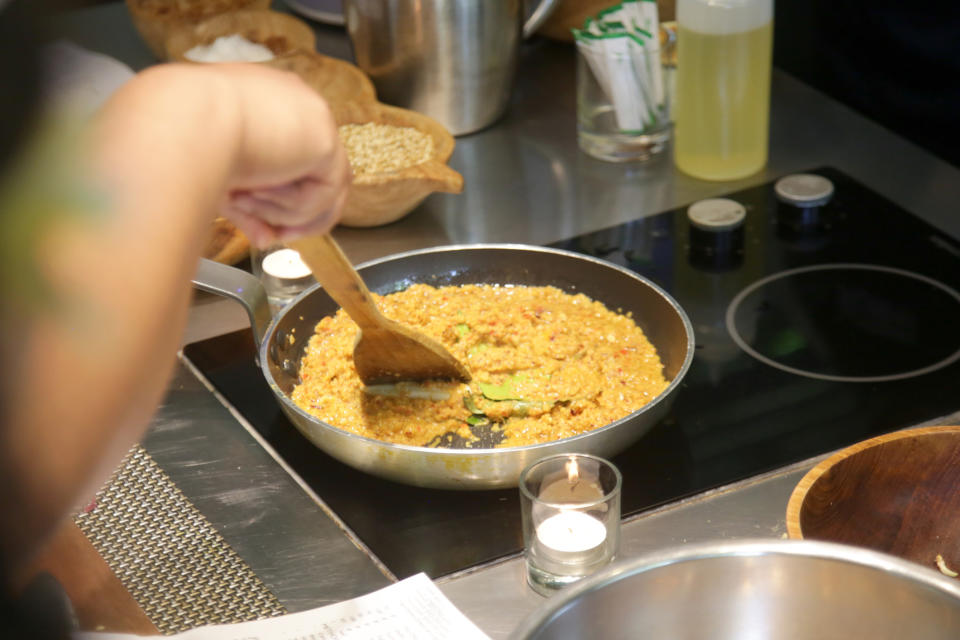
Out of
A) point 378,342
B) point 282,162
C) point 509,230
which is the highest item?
point 282,162

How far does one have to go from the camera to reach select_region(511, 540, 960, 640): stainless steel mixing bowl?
1.78ft

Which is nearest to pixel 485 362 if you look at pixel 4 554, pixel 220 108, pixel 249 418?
pixel 249 418

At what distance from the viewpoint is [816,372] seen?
1.08 meters

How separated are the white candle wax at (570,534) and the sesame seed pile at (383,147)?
2.09 ft

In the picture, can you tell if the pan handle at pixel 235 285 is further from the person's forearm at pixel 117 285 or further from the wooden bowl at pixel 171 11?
the wooden bowl at pixel 171 11

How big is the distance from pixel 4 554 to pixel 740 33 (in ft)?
4.11

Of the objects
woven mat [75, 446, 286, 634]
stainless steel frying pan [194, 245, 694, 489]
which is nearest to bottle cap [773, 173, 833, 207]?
stainless steel frying pan [194, 245, 694, 489]

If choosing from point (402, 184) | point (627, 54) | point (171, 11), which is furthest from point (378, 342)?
point (171, 11)

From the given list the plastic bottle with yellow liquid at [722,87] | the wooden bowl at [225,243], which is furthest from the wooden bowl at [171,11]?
the plastic bottle with yellow liquid at [722,87]

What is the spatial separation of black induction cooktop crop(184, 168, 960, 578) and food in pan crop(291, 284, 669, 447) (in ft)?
0.15

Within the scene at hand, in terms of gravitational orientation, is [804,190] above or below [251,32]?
below

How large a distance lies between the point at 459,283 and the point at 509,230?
0.68 ft

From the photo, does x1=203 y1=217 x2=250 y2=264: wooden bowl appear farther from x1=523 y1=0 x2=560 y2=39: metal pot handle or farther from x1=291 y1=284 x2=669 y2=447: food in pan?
x1=523 y1=0 x2=560 y2=39: metal pot handle

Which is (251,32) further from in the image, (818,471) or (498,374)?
(818,471)
